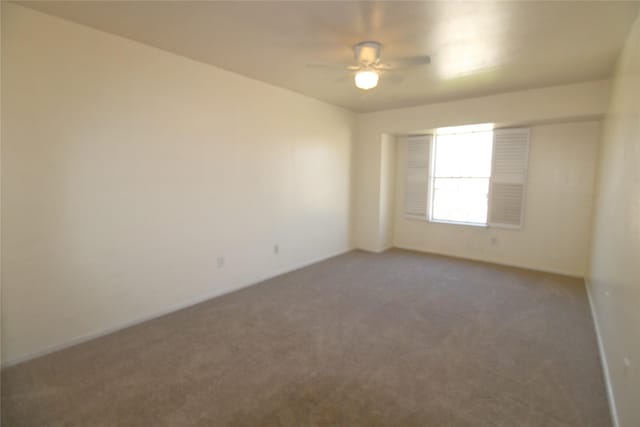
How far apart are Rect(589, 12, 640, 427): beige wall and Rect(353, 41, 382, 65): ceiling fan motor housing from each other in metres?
1.83

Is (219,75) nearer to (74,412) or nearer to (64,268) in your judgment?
(64,268)

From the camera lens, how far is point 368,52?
2.82 metres

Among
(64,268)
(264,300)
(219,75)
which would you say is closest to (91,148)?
(64,268)

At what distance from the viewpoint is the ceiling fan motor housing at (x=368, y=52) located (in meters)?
2.74

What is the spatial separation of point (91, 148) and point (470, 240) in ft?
18.2

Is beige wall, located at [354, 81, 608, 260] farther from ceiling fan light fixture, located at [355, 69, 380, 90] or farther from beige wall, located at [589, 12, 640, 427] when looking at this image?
ceiling fan light fixture, located at [355, 69, 380, 90]

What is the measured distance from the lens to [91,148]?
2.68 meters

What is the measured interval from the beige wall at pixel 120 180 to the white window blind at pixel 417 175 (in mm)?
2705

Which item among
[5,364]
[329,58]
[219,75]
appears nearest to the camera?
[5,364]

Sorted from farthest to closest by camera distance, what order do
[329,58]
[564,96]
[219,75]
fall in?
1. [564,96]
2. [219,75]
3. [329,58]

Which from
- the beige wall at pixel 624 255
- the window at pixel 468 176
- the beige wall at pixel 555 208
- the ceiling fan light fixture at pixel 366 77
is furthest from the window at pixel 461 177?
the ceiling fan light fixture at pixel 366 77

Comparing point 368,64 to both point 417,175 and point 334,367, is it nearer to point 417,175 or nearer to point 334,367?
point 334,367

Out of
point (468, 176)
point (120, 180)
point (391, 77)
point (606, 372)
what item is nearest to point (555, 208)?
point (468, 176)

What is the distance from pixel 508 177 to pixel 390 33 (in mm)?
3543
